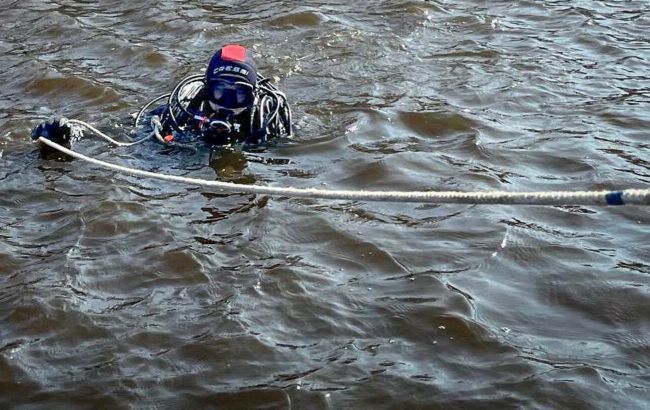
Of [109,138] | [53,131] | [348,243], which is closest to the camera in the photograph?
[348,243]

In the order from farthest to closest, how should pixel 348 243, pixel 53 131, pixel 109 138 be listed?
pixel 109 138 < pixel 53 131 < pixel 348 243

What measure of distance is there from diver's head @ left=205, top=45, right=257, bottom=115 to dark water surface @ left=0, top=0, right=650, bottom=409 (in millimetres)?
432

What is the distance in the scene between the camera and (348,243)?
577 centimetres

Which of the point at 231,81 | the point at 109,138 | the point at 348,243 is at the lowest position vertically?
the point at 109,138

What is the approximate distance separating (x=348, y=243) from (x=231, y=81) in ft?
5.91

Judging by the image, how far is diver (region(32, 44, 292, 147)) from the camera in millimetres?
6969

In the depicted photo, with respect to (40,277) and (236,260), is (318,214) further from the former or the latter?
(40,277)

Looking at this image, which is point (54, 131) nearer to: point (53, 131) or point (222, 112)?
point (53, 131)

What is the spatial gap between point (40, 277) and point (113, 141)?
2.14 meters

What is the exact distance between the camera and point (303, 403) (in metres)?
4.26

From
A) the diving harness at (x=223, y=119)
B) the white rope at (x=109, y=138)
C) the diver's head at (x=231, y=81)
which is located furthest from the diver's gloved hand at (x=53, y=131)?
the diver's head at (x=231, y=81)

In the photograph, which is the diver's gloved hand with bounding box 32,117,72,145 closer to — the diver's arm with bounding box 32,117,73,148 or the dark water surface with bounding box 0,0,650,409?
the diver's arm with bounding box 32,117,73,148

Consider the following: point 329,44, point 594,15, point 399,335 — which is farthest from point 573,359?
point 594,15

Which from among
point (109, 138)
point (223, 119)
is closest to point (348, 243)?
point (223, 119)
